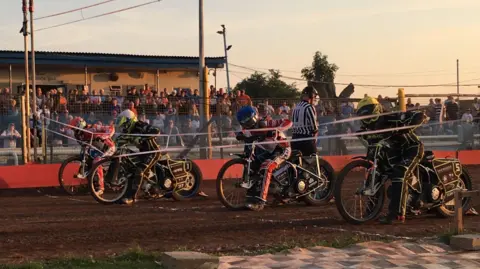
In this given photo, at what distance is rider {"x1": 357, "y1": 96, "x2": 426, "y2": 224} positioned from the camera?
10047mm

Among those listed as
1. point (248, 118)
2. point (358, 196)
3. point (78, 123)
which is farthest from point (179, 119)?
point (358, 196)

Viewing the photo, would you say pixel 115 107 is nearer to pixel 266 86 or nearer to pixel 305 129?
pixel 305 129

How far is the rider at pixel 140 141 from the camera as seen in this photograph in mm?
13383

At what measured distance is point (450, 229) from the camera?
9250 millimetres

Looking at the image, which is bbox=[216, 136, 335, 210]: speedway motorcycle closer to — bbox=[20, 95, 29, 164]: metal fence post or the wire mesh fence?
the wire mesh fence

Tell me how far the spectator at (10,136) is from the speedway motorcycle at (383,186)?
10032 mm

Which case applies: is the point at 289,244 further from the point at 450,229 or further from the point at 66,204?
the point at 66,204

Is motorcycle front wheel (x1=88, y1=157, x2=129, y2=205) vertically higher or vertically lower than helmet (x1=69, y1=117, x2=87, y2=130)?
lower

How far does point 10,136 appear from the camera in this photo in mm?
17625

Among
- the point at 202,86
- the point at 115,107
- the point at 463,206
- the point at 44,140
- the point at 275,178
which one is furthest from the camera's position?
the point at 202,86

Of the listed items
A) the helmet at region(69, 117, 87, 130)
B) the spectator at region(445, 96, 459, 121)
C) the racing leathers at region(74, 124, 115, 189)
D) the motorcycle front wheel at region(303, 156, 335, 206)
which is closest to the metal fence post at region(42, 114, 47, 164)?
the helmet at region(69, 117, 87, 130)

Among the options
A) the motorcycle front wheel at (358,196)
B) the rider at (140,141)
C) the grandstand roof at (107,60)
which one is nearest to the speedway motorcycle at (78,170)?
the rider at (140,141)

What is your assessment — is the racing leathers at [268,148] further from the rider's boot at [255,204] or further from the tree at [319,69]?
the tree at [319,69]

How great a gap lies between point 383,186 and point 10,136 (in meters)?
10.5
